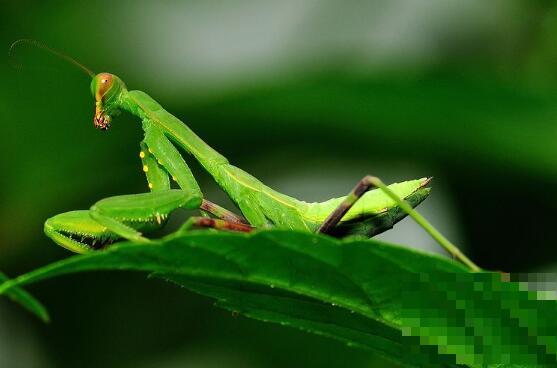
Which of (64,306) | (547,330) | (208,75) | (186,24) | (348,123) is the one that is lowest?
(547,330)

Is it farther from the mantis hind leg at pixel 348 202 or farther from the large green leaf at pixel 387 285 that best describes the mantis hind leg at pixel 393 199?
the large green leaf at pixel 387 285

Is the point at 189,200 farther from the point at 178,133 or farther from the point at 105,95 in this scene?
the point at 105,95

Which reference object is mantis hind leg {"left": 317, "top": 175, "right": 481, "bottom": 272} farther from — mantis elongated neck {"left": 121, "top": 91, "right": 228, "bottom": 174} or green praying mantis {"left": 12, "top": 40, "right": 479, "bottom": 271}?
mantis elongated neck {"left": 121, "top": 91, "right": 228, "bottom": 174}

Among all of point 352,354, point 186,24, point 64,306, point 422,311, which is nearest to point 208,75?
point 186,24

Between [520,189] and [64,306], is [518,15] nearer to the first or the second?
[520,189]

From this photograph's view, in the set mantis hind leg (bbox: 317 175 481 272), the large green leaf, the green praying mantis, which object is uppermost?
the green praying mantis

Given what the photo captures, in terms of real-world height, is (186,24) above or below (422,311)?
above

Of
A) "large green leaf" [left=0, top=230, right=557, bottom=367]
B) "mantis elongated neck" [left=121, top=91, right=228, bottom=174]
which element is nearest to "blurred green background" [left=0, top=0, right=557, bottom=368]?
"mantis elongated neck" [left=121, top=91, right=228, bottom=174]

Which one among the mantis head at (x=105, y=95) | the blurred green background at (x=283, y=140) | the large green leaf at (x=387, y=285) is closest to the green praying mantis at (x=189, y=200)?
the mantis head at (x=105, y=95)
